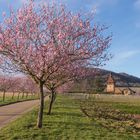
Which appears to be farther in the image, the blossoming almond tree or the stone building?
the stone building

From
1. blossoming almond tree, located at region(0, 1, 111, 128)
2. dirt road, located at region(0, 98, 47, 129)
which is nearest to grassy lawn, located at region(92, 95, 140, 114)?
dirt road, located at region(0, 98, 47, 129)

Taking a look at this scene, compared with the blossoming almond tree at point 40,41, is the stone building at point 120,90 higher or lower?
higher

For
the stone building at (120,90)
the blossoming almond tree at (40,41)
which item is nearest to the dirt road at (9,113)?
the blossoming almond tree at (40,41)

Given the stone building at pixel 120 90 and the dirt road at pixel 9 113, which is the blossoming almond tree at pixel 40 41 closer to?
the dirt road at pixel 9 113

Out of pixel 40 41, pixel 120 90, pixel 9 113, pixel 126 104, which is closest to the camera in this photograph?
pixel 40 41

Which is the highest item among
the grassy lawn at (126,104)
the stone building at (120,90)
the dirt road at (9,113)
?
the stone building at (120,90)

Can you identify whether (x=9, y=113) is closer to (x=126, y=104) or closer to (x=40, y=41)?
(x=40, y=41)

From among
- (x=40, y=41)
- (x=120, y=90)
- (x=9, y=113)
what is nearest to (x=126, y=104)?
(x=9, y=113)

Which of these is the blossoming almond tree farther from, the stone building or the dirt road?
the stone building

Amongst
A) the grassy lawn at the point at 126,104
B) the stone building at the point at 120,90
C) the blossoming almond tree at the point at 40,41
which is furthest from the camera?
the stone building at the point at 120,90

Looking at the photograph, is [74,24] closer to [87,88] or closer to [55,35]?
[55,35]

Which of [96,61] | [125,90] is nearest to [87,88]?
[125,90]

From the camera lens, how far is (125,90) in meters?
172

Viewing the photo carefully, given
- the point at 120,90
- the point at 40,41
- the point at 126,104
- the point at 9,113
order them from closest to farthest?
the point at 40,41
the point at 9,113
the point at 126,104
the point at 120,90
